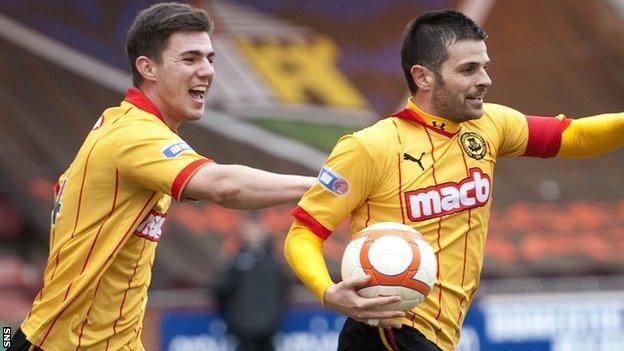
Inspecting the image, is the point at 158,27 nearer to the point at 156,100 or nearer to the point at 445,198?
the point at 156,100

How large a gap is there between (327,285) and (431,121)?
989mm

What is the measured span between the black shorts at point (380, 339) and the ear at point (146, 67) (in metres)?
1.37

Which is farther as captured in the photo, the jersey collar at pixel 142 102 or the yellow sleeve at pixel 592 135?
the yellow sleeve at pixel 592 135

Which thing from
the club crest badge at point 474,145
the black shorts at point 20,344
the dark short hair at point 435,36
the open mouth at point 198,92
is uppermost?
the dark short hair at point 435,36

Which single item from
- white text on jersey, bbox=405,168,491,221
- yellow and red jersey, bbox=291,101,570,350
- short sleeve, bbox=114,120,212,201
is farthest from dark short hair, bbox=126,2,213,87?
white text on jersey, bbox=405,168,491,221

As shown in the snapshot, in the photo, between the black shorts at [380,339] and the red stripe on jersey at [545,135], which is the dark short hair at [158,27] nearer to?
the black shorts at [380,339]

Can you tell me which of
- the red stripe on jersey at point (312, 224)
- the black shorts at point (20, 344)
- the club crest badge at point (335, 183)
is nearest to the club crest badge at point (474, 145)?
the club crest badge at point (335, 183)

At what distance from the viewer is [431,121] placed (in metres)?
6.65

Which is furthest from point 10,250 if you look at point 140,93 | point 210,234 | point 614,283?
point 140,93

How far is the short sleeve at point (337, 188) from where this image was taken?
6.35 m

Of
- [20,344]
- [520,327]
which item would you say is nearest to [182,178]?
[20,344]

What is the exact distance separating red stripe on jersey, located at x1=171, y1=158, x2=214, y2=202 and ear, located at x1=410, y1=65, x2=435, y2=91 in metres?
1.18

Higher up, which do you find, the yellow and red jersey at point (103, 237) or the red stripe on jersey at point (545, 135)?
the red stripe on jersey at point (545, 135)

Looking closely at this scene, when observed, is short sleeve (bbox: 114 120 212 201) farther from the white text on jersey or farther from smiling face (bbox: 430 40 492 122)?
smiling face (bbox: 430 40 492 122)
